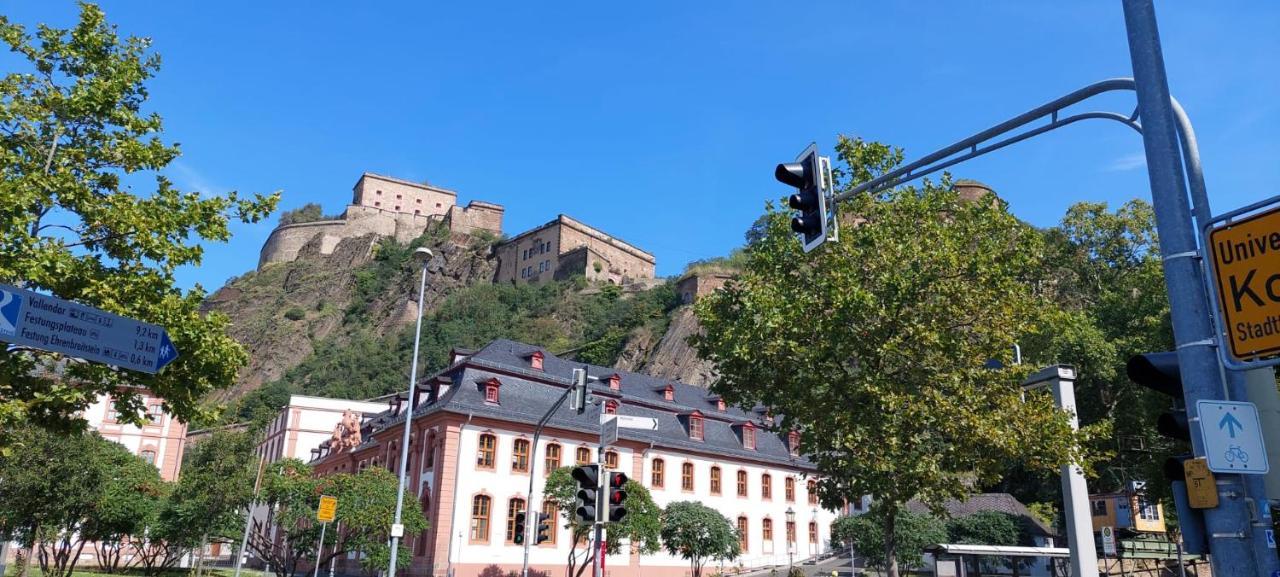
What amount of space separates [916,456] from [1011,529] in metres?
25.4

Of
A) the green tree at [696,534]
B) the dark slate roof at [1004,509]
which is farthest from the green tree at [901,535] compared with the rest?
the green tree at [696,534]

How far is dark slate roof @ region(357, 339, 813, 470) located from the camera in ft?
138

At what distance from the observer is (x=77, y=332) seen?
8414 mm

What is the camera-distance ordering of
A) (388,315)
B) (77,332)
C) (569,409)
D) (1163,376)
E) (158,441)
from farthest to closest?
1. (388,315)
2. (158,441)
3. (569,409)
4. (77,332)
5. (1163,376)

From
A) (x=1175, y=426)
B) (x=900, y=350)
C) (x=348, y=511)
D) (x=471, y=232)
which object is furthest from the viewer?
(x=471, y=232)

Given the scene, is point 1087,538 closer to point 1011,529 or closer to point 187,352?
point 187,352

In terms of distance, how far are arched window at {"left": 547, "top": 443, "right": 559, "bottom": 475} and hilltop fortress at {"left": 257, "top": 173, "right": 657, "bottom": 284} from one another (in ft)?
242

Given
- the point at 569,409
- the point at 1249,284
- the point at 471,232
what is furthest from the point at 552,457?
the point at 471,232

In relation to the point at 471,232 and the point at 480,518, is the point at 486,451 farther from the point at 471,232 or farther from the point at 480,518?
the point at 471,232

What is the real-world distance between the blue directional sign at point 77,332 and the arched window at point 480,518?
3158cm

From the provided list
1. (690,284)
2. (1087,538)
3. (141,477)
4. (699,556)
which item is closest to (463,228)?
(690,284)

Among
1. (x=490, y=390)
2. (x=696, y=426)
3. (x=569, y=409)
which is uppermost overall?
(x=490, y=390)

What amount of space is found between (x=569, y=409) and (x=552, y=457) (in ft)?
9.94

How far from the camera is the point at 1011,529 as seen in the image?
41.2 m
